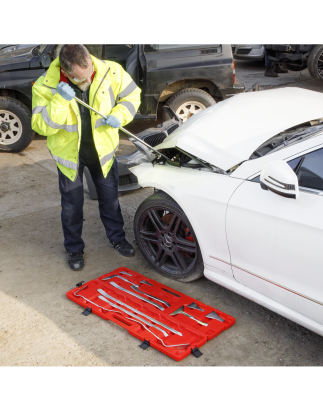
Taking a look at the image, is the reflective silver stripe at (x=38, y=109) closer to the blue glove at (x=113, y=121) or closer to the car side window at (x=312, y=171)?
the blue glove at (x=113, y=121)

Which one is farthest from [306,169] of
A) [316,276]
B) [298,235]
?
[316,276]

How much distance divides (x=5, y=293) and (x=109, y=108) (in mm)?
1755

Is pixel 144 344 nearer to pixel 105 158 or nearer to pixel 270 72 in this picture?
pixel 105 158

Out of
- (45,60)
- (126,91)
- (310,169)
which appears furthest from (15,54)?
(310,169)

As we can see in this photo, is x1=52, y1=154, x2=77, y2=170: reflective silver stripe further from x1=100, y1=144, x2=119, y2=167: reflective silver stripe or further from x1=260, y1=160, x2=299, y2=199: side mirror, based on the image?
x1=260, y1=160, x2=299, y2=199: side mirror

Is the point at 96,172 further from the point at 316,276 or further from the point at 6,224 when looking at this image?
the point at 316,276

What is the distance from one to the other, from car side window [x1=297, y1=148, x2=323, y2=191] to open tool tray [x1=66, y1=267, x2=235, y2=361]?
1.20 metres

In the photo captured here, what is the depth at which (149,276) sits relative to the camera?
13.2 ft

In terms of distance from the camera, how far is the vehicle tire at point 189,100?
6715 mm

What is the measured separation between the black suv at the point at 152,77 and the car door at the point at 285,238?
397 cm

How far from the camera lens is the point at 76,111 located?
359cm

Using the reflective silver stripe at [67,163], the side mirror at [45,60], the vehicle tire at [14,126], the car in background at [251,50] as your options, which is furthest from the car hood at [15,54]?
the car in background at [251,50]

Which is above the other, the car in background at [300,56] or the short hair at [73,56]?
the short hair at [73,56]

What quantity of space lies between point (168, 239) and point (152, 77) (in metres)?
3.51
